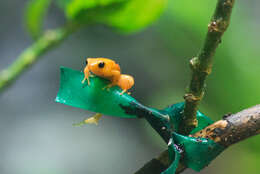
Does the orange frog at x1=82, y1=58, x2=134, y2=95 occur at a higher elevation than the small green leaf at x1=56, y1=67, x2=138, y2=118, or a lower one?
higher

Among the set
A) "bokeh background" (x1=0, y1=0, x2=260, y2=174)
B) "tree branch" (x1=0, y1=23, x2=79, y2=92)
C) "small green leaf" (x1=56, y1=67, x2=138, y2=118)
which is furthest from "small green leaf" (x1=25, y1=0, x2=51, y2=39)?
"bokeh background" (x1=0, y1=0, x2=260, y2=174)

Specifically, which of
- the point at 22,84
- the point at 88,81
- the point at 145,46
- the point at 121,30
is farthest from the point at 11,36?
the point at 88,81

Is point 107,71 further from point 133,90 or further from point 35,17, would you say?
point 133,90

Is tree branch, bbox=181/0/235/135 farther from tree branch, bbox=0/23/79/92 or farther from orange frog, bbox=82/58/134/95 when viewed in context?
tree branch, bbox=0/23/79/92

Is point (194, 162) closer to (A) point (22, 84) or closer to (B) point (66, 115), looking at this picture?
(B) point (66, 115)

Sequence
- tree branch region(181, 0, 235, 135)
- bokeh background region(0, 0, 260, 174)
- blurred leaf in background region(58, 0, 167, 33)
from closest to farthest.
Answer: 1. tree branch region(181, 0, 235, 135)
2. blurred leaf in background region(58, 0, 167, 33)
3. bokeh background region(0, 0, 260, 174)

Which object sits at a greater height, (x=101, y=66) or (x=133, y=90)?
(x=101, y=66)

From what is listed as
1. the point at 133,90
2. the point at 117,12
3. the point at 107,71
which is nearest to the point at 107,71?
the point at 107,71
